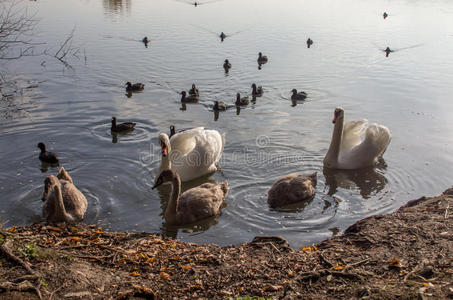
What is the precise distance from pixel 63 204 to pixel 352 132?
23.9 ft

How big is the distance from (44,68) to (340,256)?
627 inches

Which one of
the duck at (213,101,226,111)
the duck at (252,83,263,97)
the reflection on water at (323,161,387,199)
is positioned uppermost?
the duck at (252,83,263,97)

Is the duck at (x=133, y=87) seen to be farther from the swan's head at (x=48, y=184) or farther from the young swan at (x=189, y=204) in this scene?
→ the young swan at (x=189, y=204)

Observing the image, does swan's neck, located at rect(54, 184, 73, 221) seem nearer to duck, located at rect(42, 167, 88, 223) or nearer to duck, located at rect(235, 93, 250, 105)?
duck, located at rect(42, 167, 88, 223)

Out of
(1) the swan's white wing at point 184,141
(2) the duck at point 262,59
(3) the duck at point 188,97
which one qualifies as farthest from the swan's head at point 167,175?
(2) the duck at point 262,59

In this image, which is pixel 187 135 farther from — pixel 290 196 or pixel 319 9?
pixel 319 9

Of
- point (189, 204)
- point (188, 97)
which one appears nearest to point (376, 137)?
point (189, 204)

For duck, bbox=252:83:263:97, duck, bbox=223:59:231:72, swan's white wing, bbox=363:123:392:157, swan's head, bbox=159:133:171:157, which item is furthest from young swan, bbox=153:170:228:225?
duck, bbox=223:59:231:72

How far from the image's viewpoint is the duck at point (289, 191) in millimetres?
8820

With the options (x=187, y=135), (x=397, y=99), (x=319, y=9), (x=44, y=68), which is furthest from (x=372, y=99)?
(x=319, y=9)

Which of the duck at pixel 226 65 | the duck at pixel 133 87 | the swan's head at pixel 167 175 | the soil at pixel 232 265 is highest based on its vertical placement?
the duck at pixel 226 65

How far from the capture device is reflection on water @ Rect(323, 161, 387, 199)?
10102mm

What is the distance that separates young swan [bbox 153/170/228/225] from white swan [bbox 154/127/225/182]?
63.0 inches

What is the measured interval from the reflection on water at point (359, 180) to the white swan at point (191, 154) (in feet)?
8.74
